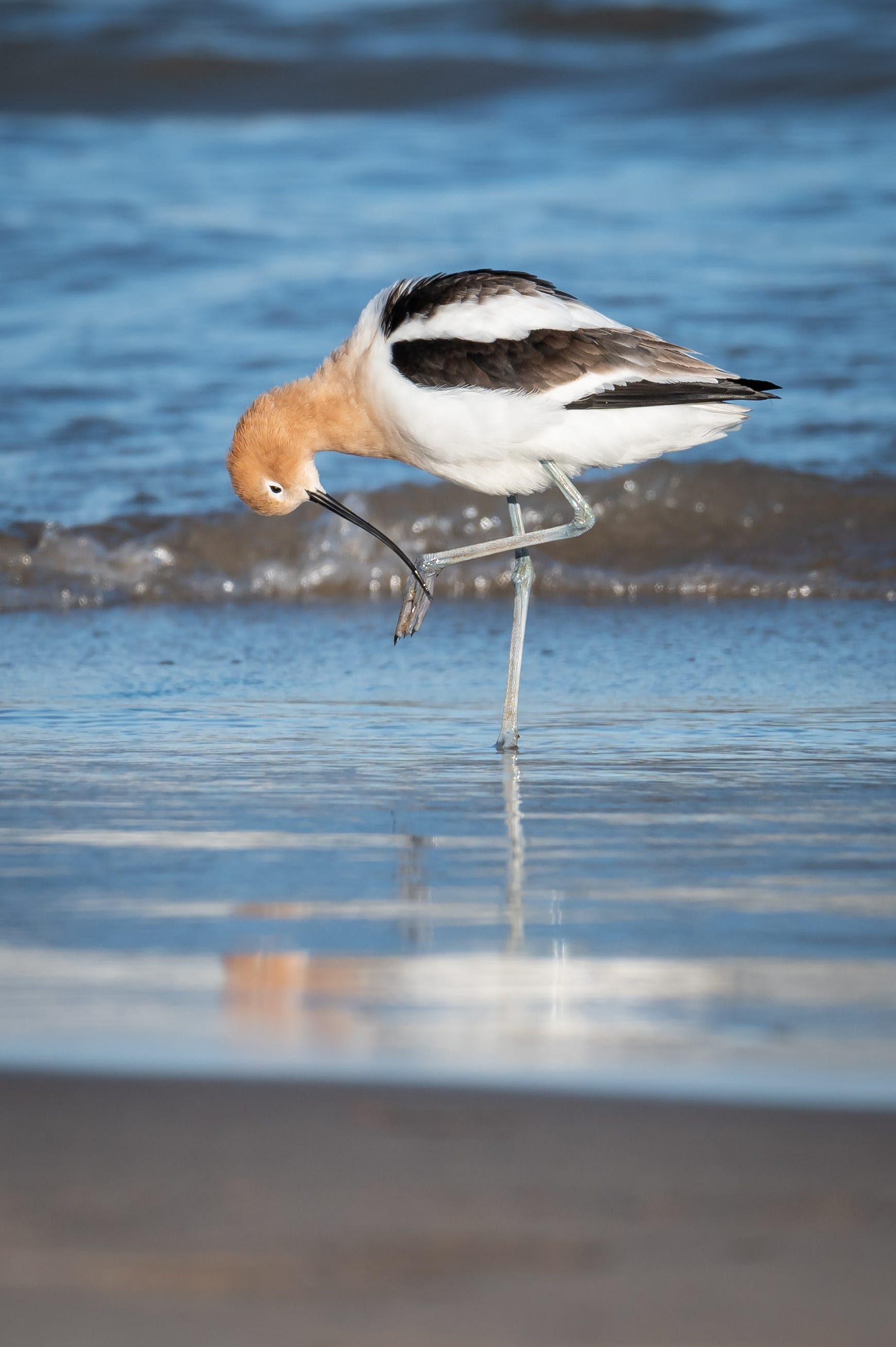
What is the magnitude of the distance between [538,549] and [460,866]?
4.60 m

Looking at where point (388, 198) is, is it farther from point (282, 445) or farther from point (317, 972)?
point (317, 972)

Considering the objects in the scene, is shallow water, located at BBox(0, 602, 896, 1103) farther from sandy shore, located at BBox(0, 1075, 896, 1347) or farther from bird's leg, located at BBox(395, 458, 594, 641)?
bird's leg, located at BBox(395, 458, 594, 641)

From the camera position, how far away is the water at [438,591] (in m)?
2.67

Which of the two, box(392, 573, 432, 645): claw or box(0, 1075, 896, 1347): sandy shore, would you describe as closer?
box(0, 1075, 896, 1347): sandy shore

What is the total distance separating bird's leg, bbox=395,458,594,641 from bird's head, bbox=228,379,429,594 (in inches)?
1.7

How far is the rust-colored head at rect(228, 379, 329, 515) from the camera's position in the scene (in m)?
5.37

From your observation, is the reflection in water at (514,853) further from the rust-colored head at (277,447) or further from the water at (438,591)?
the rust-colored head at (277,447)

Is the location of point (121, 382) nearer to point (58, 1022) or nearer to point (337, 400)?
point (337, 400)

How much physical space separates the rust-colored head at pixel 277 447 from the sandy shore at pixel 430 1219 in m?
3.31

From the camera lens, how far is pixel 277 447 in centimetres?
538

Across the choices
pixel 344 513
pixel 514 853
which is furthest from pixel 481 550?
pixel 514 853

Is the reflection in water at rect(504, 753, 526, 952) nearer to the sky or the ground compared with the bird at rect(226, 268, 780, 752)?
nearer to the ground

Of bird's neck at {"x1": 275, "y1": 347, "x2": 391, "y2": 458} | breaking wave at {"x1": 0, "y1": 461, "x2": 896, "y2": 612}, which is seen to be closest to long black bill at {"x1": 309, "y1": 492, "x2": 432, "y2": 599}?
bird's neck at {"x1": 275, "y1": 347, "x2": 391, "y2": 458}

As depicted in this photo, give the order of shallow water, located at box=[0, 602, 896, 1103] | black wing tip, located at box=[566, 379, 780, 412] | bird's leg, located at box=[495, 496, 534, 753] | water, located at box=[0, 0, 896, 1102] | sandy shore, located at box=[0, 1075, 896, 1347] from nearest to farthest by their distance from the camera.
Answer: sandy shore, located at box=[0, 1075, 896, 1347]
shallow water, located at box=[0, 602, 896, 1103]
water, located at box=[0, 0, 896, 1102]
bird's leg, located at box=[495, 496, 534, 753]
black wing tip, located at box=[566, 379, 780, 412]
